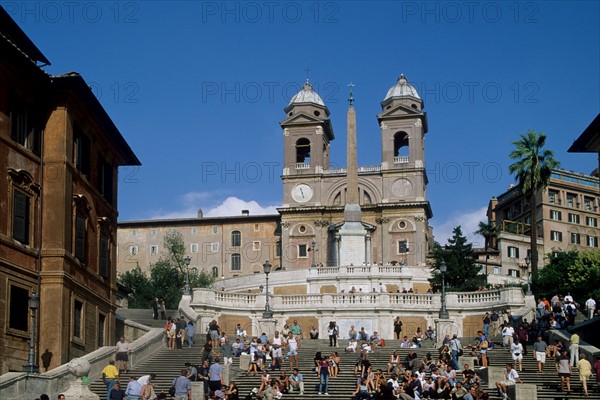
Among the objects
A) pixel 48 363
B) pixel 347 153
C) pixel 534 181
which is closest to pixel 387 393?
pixel 48 363

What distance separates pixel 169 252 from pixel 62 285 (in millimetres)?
82650

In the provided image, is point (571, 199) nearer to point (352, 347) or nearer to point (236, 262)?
point (236, 262)

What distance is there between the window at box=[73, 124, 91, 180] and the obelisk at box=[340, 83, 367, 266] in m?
44.2

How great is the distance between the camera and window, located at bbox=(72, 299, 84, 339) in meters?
40.1

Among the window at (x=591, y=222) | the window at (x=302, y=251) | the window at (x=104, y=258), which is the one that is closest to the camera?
the window at (x=104, y=258)

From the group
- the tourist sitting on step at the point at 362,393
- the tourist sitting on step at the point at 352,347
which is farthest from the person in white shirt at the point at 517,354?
the tourist sitting on step at the point at 352,347

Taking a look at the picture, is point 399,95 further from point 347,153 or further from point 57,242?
point 57,242

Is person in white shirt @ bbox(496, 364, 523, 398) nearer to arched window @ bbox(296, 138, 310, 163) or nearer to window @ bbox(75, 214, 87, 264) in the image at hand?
window @ bbox(75, 214, 87, 264)

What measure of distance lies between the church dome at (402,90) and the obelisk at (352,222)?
692 inches

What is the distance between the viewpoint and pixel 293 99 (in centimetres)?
11869

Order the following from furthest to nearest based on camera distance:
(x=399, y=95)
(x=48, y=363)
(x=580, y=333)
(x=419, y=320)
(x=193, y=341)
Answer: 1. (x=399, y=95)
2. (x=419, y=320)
3. (x=193, y=341)
4. (x=580, y=333)
5. (x=48, y=363)

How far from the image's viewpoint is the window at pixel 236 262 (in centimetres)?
12291

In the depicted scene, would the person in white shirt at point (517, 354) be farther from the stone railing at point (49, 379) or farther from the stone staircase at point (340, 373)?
the stone railing at point (49, 379)

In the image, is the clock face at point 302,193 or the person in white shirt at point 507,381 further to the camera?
the clock face at point 302,193
